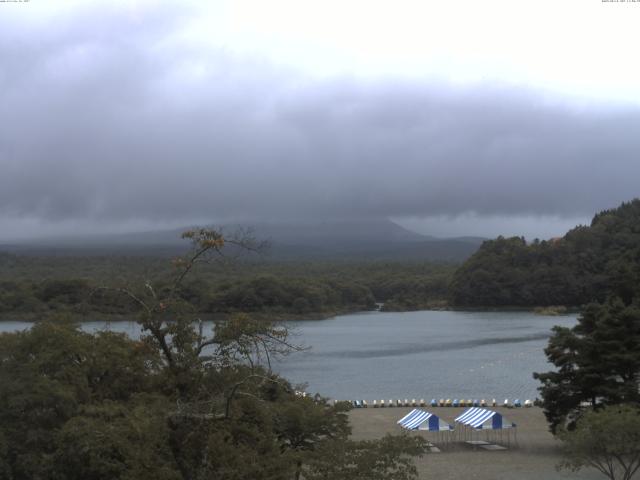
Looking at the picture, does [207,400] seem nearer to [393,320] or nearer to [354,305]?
[393,320]

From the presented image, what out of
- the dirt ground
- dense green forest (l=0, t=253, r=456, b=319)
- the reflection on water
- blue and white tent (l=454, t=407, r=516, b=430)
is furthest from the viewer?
dense green forest (l=0, t=253, r=456, b=319)

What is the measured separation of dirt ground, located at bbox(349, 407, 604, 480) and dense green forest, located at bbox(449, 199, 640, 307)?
66.4 meters

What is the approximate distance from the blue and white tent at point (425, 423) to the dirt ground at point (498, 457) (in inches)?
24.4

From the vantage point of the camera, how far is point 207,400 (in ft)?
27.4

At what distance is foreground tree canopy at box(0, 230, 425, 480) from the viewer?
26.5 ft

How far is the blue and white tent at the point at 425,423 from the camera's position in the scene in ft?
70.2

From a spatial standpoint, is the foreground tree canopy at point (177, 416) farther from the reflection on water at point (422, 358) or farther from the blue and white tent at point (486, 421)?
the blue and white tent at point (486, 421)

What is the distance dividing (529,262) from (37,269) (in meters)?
61.0

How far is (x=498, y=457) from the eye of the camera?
66.9ft

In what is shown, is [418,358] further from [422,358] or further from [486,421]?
[486,421]

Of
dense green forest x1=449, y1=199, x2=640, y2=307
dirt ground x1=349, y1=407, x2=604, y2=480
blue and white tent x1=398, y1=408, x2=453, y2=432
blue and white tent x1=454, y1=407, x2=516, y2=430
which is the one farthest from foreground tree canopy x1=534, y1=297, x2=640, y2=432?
dense green forest x1=449, y1=199, x2=640, y2=307

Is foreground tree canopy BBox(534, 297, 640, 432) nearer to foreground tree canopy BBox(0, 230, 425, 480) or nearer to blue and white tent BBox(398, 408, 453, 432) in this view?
blue and white tent BBox(398, 408, 453, 432)

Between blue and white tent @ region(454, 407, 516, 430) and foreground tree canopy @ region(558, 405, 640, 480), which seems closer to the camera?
foreground tree canopy @ region(558, 405, 640, 480)

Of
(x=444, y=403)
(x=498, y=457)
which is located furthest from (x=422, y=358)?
(x=498, y=457)
